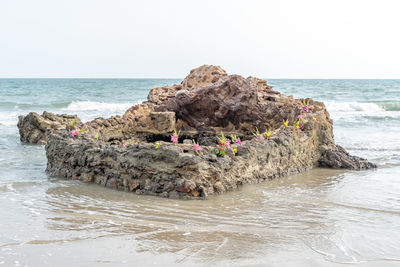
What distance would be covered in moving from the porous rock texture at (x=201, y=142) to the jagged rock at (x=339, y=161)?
0.02 meters

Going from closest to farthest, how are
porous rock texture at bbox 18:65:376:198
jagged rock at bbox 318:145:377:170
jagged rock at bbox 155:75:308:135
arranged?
porous rock texture at bbox 18:65:376:198
jagged rock at bbox 318:145:377:170
jagged rock at bbox 155:75:308:135

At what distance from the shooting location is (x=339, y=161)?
7.77m

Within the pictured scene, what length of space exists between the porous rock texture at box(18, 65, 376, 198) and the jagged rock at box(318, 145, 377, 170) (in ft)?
0.06

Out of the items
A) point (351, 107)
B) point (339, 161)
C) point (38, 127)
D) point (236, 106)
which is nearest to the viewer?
point (339, 161)

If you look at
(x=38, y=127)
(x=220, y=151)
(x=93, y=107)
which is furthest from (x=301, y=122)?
(x=93, y=107)

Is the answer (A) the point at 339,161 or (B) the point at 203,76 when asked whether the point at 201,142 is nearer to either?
(B) the point at 203,76

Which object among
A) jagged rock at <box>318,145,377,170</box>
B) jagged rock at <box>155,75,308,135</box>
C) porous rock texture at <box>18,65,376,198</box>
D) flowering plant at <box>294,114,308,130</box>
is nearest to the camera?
porous rock texture at <box>18,65,376,198</box>

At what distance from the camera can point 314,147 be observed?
784 centimetres

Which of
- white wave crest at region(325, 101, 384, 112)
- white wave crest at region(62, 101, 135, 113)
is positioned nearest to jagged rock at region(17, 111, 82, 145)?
white wave crest at region(62, 101, 135, 113)

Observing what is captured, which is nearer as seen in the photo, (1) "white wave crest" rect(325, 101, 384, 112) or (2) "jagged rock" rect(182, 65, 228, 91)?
(2) "jagged rock" rect(182, 65, 228, 91)

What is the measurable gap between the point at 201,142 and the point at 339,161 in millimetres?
2732

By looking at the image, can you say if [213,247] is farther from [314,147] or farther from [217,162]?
[314,147]

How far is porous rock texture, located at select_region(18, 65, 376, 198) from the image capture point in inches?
219

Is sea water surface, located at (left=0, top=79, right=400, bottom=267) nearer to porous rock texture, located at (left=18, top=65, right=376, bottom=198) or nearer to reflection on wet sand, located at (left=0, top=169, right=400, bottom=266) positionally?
reflection on wet sand, located at (left=0, top=169, right=400, bottom=266)
